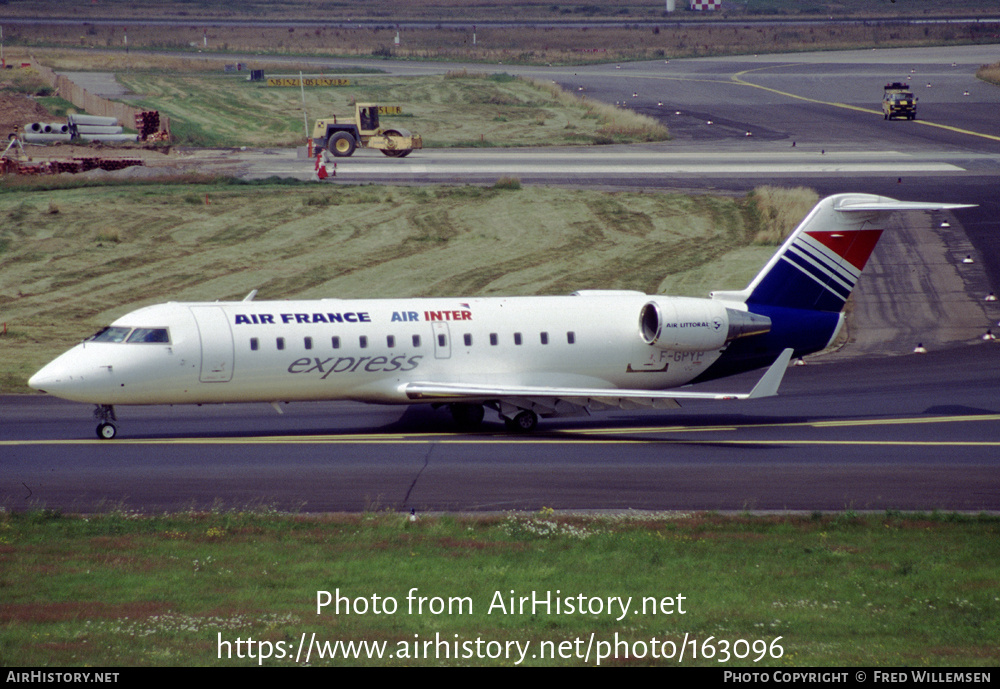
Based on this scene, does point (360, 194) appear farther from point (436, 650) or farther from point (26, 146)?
point (436, 650)

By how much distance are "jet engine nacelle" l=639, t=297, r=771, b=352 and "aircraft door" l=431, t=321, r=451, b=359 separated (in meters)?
5.07

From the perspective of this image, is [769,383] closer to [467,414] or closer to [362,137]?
[467,414]

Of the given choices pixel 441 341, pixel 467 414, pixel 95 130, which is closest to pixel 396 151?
pixel 95 130

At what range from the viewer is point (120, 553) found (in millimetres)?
19625

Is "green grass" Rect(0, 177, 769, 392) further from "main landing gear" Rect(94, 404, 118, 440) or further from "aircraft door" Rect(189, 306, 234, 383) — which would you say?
"aircraft door" Rect(189, 306, 234, 383)

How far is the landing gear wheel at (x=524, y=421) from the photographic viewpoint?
98.4 feet

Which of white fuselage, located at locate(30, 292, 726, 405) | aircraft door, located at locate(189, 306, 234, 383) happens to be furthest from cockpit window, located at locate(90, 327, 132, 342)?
aircraft door, located at locate(189, 306, 234, 383)

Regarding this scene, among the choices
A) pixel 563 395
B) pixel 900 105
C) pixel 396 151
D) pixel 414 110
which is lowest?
pixel 563 395

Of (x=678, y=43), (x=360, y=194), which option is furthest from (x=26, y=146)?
(x=678, y=43)

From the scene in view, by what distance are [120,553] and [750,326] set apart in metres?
17.7

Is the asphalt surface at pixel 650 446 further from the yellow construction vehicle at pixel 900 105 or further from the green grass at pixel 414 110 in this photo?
the yellow construction vehicle at pixel 900 105

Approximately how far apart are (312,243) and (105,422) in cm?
2442

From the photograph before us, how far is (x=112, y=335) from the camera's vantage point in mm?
27844

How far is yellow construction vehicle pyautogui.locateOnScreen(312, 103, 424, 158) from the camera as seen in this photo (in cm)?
7594
